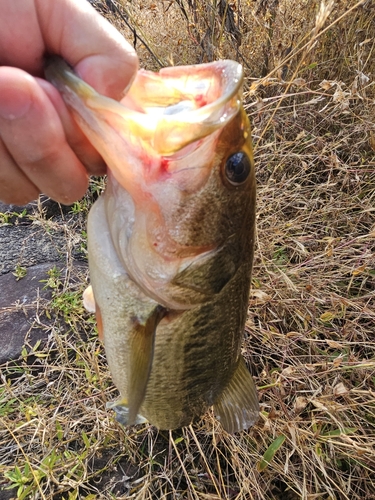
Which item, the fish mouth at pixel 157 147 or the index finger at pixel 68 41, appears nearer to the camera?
the fish mouth at pixel 157 147

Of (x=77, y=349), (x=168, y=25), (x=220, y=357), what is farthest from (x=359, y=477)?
(x=168, y=25)

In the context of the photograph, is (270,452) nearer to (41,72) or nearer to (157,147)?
(157,147)

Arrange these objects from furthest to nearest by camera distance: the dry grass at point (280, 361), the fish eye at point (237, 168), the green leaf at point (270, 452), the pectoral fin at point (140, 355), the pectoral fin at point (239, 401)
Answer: the dry grass at point (280, 361) < the green leaf at point (270, 452) < the pectoral fin at point (239, 401) < the pectoral fin at point (140, 355) < the fish eye at point (237, 168)

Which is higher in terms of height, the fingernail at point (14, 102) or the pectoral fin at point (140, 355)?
the fingernail at point (14, 102)

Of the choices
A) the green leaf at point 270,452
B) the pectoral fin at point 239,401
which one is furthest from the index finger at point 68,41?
the green leaf at point 270,452

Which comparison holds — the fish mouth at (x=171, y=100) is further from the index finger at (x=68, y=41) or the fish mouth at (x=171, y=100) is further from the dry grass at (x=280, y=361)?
the dry grass at (x=280, y=361)

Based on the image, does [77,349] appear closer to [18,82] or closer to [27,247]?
[27,247]

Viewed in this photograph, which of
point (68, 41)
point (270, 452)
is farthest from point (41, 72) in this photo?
point (270, 452)
